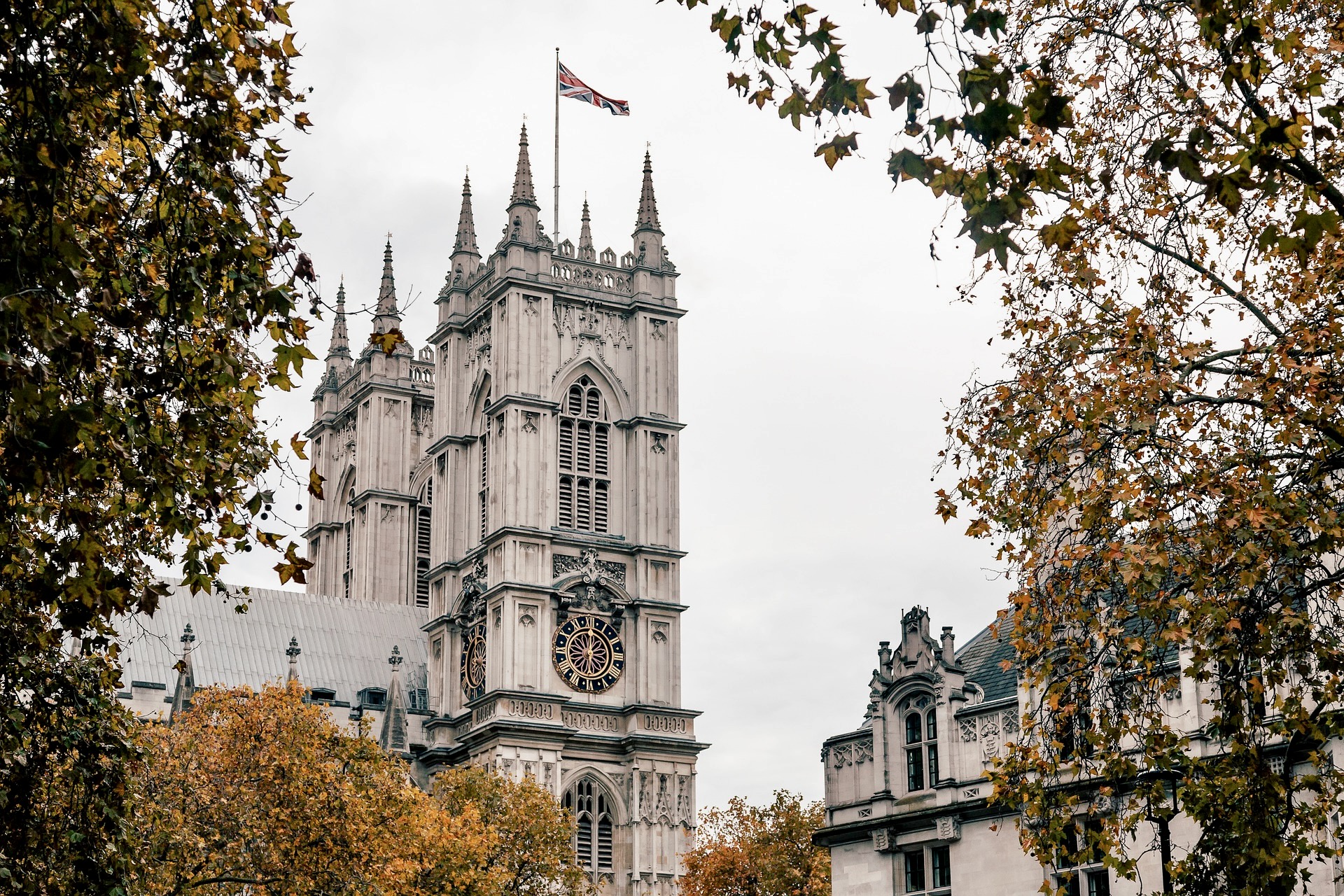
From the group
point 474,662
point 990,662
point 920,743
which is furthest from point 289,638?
point 920,743

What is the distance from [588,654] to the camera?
247 feet

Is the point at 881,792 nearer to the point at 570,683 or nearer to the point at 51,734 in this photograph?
the point at 51,734

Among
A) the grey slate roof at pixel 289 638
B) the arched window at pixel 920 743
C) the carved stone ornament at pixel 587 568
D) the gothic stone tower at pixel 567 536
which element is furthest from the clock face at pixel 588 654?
the arched window at pixel 920 743

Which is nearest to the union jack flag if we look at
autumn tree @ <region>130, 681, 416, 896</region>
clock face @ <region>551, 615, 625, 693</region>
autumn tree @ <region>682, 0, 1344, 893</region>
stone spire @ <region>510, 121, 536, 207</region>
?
stone spire @ <region>510, 121, 536, 207</region>

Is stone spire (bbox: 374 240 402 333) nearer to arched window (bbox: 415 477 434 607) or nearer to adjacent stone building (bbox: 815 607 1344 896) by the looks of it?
arched window (bbox: 415 477 434 607)

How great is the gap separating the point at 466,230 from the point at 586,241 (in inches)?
228

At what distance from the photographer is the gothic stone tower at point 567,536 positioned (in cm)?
7306

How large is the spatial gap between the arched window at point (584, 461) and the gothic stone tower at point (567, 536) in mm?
81

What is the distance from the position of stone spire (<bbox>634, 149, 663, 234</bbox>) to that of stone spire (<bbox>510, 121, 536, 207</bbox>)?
17.1 ft

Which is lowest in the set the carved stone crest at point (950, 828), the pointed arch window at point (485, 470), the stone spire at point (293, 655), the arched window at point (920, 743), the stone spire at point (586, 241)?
the carved stone crest at point (950, 828)

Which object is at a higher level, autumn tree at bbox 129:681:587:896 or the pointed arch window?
the pointed arch window

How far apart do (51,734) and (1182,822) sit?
22.4 meters

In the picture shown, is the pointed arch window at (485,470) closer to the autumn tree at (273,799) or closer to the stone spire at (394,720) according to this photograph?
the stone spire at (394,720)

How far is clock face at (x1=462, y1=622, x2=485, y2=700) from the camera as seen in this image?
76.0 meters
